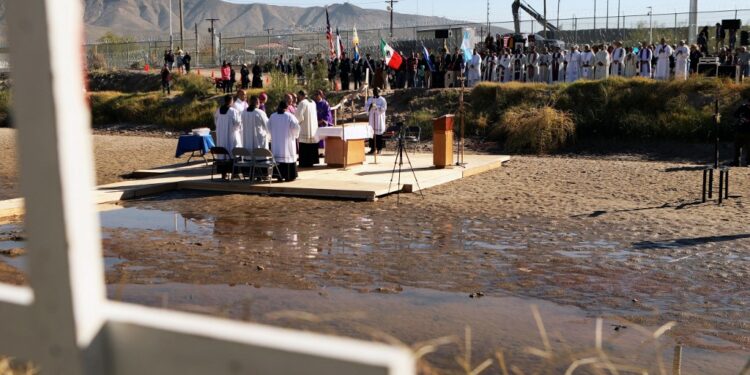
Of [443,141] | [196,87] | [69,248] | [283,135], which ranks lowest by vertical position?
[443,141]

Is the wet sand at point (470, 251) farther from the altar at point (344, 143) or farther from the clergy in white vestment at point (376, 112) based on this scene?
the clergy in white vestment at point (376, 112)

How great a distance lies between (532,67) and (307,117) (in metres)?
16.9

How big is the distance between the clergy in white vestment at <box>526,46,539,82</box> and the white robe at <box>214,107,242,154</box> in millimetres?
18168

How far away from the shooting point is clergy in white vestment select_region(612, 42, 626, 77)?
32.0 meters

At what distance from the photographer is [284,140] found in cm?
1780

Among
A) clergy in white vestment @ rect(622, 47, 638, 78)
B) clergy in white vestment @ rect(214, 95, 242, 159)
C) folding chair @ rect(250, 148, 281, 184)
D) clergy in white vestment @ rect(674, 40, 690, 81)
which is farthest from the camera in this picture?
clergy in white vestment @ rect(622, 47, 638, 78)

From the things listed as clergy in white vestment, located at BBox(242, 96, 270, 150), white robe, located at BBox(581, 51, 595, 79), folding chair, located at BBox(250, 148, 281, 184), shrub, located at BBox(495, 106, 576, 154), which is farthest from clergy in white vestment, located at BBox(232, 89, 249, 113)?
white robe, located at BBox(581, 51, 595, 79)

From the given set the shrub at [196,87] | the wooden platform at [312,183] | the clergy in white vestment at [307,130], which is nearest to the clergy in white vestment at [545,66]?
the wooden platform at [312,183]

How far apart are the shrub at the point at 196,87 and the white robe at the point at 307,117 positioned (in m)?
19.5

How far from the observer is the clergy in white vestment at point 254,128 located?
1780 centimetres

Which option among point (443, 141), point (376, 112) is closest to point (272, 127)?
point (443, 141)

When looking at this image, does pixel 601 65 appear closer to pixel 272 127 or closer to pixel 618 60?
pixel 618 60

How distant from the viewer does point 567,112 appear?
94.4 ft

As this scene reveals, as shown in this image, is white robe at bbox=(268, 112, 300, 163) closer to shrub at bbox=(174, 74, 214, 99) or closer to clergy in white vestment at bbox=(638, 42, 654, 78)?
clergy in white vestment at bbox=(638, 42, 654, 78)
